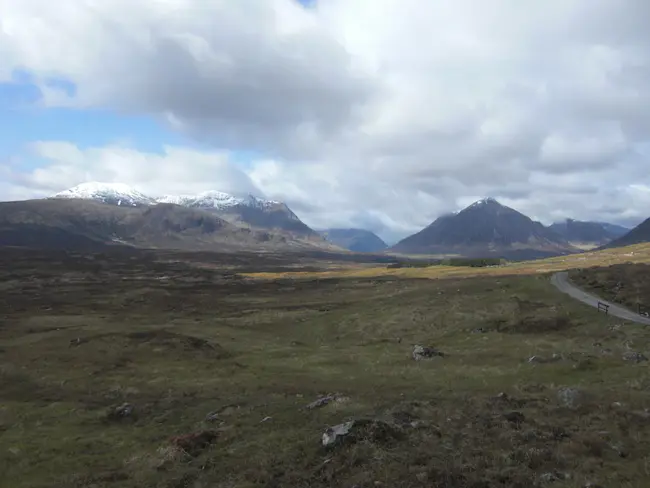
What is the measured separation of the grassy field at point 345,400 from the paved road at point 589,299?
2.57 m

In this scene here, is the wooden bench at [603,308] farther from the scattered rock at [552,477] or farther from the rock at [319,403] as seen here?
the scattered rock at [552,477]

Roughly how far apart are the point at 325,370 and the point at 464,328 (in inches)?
885

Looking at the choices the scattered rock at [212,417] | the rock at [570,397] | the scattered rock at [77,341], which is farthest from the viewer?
the scattered rock at [77,341]

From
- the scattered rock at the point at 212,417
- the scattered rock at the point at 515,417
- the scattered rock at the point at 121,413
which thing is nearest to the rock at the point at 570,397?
the scattered rock at the point at 515,417

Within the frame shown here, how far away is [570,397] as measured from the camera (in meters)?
25.7

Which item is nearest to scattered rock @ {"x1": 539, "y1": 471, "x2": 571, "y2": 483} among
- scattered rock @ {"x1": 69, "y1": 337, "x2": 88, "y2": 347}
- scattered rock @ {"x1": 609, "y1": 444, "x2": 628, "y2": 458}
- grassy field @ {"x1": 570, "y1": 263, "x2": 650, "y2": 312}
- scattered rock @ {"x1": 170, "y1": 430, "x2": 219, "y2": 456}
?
scattered rock @ {"x1": 609, "y1": 444, "x2": 628, "y2": 458}

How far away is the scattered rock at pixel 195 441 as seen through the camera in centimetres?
2240

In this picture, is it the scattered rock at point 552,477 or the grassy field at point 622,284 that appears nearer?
the scattered rock at point 552,477

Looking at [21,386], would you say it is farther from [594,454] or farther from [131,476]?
[594,454]

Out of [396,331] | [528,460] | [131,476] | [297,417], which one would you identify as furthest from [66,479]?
[396,331]

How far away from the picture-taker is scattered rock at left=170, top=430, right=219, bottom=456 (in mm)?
22397

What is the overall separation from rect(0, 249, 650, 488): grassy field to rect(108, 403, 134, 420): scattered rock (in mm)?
98

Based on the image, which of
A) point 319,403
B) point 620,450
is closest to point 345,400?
point 319,403

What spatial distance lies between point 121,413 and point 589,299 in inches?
2236
